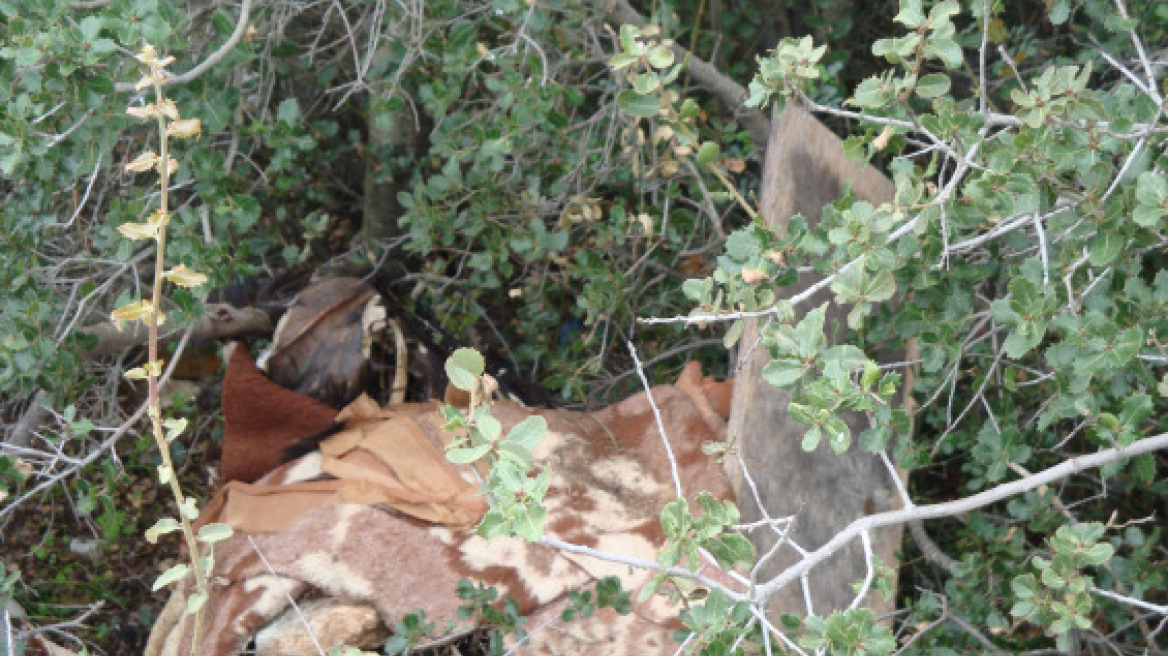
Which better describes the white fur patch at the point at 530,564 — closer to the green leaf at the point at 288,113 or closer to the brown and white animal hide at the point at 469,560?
the brown and white animal hide at the point at 469,560

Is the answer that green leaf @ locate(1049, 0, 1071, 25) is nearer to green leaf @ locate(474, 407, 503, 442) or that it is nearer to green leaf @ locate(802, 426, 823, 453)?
green leaf @ locate(802, 426, 823, 453)

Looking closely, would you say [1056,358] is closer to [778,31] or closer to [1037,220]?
[1037,220]

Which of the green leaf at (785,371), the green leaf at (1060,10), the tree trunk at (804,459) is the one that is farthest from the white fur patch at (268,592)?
the green leaf at (1060,10)

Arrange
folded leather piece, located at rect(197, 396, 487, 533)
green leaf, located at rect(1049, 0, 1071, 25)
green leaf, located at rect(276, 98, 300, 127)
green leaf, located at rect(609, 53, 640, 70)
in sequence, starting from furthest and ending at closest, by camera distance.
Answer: green leaf, located at rect(276, 98, 300, 127) < folded leather piece, located at rect(197, 396, 487, 533) < green leaf, located at rect(1049, 0, 1071, 25) < green leaf, located at rect(609, 53, 640, 70)

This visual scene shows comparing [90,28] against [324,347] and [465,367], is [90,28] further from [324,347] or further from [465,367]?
[324,347]

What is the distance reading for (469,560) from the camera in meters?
2.79

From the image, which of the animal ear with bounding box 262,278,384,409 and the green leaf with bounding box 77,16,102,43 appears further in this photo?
the animal ear with bounding box 262,278,384,409

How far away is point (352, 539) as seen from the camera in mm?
2812

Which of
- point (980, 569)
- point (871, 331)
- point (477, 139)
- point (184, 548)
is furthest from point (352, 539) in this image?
point (980, 569)

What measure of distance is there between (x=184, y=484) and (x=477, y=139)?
1924 mm

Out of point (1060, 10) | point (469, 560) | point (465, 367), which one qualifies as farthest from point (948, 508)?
point (469, 560)

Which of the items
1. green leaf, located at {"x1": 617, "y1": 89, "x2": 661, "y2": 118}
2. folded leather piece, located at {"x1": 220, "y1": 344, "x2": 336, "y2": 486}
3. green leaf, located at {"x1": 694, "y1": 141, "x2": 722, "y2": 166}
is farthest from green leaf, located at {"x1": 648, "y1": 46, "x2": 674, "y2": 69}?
folded leather piece, located at {"x1": 220, "y1": 344, "x2": 336, "y2": 486}

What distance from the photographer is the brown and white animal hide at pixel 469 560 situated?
8.78ft

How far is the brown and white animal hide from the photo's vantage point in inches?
105
